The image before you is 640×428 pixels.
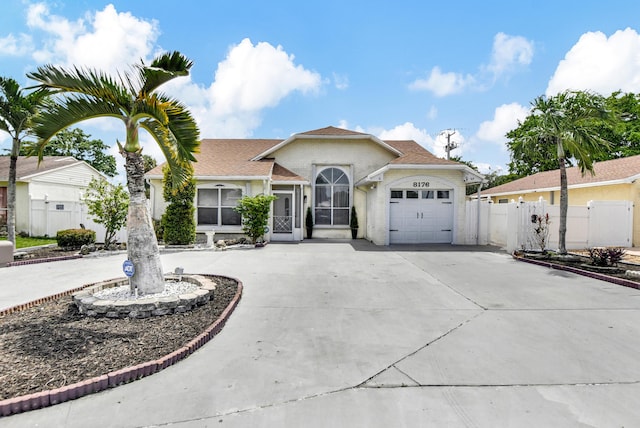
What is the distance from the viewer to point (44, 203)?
1656 centimetres

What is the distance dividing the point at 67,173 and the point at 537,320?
24.6m

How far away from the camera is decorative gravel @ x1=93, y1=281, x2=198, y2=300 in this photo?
5.29 m

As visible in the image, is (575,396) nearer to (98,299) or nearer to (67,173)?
(98,299)

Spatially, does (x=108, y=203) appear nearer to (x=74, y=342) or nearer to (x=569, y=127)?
(x=74, y=342)

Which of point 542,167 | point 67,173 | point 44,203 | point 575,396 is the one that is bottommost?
point 575,396

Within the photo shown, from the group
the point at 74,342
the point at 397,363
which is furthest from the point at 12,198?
the point at 397,363

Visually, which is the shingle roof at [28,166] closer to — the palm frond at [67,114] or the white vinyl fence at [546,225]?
the palm frond at [67,114]

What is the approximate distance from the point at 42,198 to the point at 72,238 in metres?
8.37

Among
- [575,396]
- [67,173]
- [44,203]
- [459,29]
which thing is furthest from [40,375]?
[67,173]

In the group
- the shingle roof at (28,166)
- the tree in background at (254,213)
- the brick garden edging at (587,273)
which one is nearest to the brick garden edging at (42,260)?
the tree in background at (254,213)

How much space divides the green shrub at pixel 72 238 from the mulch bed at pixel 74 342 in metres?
8.16

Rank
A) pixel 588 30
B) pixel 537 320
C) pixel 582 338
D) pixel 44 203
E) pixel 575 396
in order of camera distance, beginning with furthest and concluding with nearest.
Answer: pixel 44 203 → pixel 588 30 → pixel 537 320 → pixel 582 338 → pixel 575 396

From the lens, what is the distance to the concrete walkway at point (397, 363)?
2.77 m

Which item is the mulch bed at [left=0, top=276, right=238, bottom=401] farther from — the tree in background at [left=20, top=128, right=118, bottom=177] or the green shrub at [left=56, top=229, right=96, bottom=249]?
the tree in background at [left=20, top=128, right=118, bottom=177]
